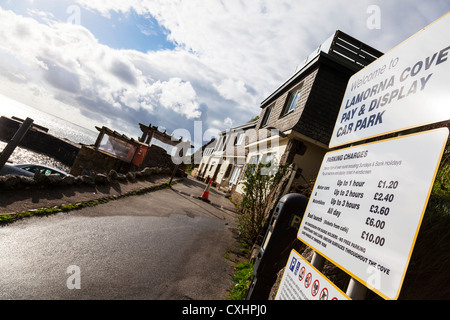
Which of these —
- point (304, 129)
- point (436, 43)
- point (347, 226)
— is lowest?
point (347, 226)

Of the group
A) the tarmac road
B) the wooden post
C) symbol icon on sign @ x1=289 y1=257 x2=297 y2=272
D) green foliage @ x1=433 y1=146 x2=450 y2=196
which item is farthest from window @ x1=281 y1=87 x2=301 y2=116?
symbol icon on sign @ x1=289 y1=257 x2=297 y2=272

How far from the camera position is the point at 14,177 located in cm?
596

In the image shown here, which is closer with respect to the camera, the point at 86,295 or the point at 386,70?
the point at 386,70

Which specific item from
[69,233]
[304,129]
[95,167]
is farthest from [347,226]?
[95,167]

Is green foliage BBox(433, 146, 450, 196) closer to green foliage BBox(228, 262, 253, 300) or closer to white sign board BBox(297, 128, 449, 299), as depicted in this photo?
white sign board BBox(297, 128, 449, 299)

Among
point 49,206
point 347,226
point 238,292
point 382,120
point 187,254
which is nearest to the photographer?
point 347,226

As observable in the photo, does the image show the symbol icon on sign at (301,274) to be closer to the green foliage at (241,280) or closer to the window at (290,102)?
the green foliage at (241,280)

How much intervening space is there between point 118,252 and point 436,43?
17.3ft

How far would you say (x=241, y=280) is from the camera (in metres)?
4.69

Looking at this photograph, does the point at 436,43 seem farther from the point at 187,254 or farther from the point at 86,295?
the point at 187,254

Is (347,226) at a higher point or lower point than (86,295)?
higher

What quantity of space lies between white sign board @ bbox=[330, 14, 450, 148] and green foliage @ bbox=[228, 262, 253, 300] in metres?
3.25

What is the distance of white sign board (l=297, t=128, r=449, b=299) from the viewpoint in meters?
1.11

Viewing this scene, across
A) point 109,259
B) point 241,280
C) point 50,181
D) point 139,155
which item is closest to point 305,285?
point 241,280
